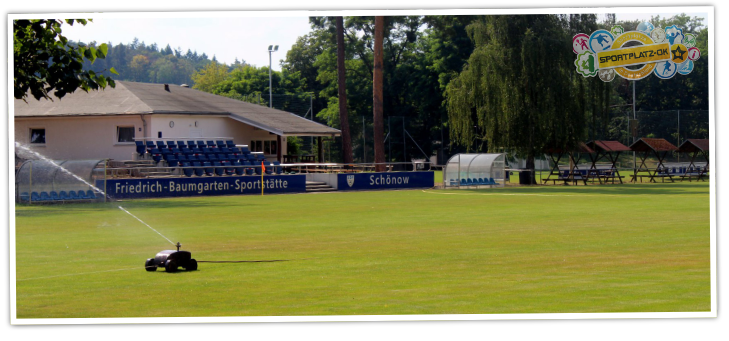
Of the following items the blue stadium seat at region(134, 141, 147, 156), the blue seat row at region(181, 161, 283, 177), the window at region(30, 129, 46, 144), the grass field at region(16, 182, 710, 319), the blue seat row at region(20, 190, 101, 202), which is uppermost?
the window at region(30, 129, 46, 144)

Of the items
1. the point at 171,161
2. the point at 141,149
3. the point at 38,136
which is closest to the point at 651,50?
the point at 171,161

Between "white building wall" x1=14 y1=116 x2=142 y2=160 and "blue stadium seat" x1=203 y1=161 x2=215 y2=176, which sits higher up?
"white building wall" x1=14 y1=116 x2=142 y2=160

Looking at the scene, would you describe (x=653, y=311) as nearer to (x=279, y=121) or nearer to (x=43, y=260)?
(x=43, y=260)

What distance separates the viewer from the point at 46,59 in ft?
43.9

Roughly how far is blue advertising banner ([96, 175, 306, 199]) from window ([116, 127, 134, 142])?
12.4 meters

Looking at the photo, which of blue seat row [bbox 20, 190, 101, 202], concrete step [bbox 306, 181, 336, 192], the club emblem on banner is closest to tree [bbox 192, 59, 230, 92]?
concrete step [bbox 306, 181, 336, 192]

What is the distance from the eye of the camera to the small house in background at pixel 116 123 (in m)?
45.9

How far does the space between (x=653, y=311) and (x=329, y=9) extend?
482 cm

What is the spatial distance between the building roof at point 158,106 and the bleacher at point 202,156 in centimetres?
209

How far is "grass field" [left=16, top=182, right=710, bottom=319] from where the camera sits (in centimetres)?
984

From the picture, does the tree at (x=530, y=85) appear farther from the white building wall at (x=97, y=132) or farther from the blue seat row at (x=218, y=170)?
the white building wall at (x=97, y=132)

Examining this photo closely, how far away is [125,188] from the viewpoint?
3212 cm

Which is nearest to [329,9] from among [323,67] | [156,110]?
[156,110]

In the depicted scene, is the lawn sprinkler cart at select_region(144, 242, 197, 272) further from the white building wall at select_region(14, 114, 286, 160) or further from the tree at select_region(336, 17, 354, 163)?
the tree at select_region(336, 17, 354, 163)
